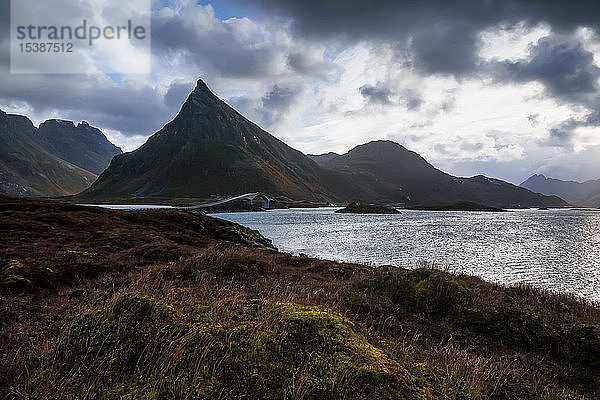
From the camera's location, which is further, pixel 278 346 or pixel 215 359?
pixel 278 346

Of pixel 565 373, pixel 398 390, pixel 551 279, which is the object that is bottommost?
pixel 551 279

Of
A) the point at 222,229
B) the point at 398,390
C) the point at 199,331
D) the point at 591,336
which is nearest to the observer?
the point at 398,390

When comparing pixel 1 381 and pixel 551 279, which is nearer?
pixel 1 381

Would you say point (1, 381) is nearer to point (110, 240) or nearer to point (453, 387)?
point (453, 387)

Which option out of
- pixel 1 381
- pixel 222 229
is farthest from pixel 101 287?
pixel 222 229

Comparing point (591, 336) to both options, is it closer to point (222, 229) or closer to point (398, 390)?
point (398, 390)

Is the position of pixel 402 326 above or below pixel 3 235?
below

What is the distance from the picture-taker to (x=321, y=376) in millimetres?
4105

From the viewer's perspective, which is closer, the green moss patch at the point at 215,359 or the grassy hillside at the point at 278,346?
the green moss patch at the point at 215,359

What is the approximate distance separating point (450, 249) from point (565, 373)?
41.0 meters

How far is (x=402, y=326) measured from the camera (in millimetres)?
9914

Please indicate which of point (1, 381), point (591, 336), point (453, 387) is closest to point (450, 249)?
point (591, 336)

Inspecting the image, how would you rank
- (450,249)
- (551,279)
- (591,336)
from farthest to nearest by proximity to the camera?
(450,249)
(551,279)
(591,336)

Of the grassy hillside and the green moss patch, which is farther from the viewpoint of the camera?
the grassy hillside
